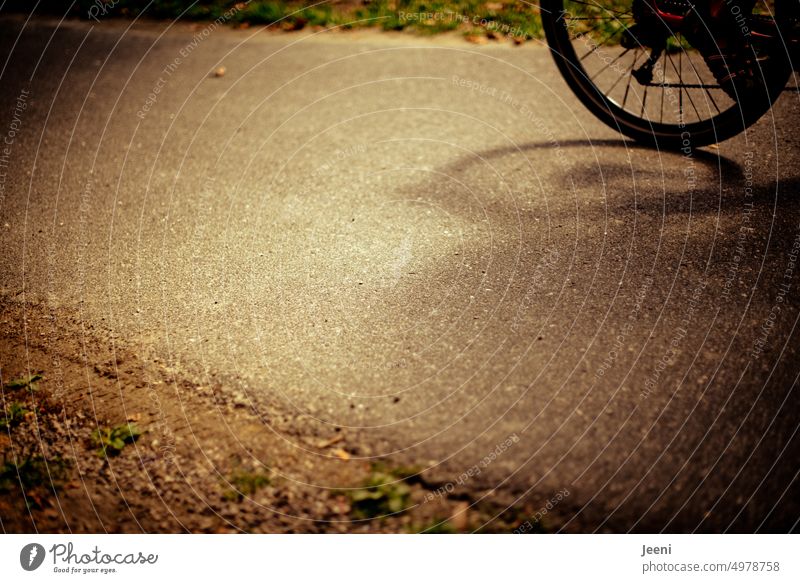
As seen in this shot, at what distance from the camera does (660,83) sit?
3.21 metres

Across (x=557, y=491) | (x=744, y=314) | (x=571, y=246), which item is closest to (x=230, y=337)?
(x=557, y=491)

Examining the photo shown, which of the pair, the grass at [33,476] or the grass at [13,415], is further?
the grass at [13,415]

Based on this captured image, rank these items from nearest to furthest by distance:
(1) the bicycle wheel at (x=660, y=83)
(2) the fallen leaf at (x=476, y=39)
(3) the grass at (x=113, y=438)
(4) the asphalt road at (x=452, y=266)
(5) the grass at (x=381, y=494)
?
1. (5) the grass at (x=381, y=494)
2. (4) the asphalt road at (x=452, y=266)
3. (3) the grass at (x=113, y=438)
4. (1) the bicycle wheel at (x=660, y=83)
5. (2) the fallen leaf at (x=476, y=39)

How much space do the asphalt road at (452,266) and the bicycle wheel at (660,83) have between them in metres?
0.12

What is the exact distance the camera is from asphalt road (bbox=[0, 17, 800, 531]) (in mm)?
1707

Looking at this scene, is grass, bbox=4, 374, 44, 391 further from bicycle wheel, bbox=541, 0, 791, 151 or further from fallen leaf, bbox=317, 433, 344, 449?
bicycle wheel, bbox=541, 0, 791, 151

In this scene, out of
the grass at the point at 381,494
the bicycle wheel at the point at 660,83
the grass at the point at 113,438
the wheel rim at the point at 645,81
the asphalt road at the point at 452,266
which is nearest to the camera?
the grass at the point at 381,494

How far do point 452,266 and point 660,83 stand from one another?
1.80 m

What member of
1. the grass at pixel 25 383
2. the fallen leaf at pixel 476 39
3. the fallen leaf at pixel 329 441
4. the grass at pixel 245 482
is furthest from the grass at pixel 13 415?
the fallen leaf at pixel 476 39

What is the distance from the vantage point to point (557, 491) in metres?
1.59

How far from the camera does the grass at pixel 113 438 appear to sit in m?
1.81

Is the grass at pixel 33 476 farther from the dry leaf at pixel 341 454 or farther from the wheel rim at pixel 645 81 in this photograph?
the wheel rim at pixel 645 81

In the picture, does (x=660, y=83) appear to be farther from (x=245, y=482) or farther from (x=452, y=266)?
(x=245, y=482)

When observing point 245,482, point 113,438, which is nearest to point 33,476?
point 113,438
